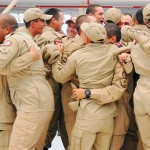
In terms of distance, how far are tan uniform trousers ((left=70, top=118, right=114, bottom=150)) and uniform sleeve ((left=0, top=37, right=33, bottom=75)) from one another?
1.91 ft

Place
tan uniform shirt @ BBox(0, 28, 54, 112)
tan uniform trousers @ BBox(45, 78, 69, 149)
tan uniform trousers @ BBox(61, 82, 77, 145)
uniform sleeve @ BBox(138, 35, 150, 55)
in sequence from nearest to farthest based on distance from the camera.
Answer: uniform sleeve @ BBox(138, 35, 150, 55)
tan uniform shirt @ BBox(0, 28, 54, 112)
tan uniform trousers @ BBox(61, 82, 77, 145)
tan uniform trousers @ BBox(45, 78, 69, 149)

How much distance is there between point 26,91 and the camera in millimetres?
3070

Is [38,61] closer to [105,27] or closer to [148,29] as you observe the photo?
[105,27]

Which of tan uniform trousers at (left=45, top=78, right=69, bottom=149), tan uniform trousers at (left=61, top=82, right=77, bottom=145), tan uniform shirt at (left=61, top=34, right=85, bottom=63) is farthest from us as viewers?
tan uniform trousers at (left=45, top=78, right=69, bottom=149)

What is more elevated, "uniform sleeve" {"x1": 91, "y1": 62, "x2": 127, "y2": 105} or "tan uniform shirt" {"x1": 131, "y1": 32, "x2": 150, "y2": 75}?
"tan uniform shirt" {"x1": 131, "y1": 32, "x2": 150, "y2": 75}

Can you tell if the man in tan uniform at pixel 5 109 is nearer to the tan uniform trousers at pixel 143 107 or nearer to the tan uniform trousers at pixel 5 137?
the tan uniform trousers at pixel 5 137

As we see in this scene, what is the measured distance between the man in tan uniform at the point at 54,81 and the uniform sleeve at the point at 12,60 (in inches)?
21.1

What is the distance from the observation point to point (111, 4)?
560cm

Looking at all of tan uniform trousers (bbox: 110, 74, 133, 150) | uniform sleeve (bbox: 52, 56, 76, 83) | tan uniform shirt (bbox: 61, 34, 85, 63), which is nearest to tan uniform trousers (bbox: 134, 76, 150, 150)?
tan uniform trousers (bbox: 110, 74, 133, 150)

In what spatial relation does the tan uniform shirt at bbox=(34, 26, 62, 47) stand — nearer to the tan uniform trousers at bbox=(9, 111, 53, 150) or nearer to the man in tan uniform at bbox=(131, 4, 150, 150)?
the tan uniform trousers at bbox=(9, 111, 53, 150)

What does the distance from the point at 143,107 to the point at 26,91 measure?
0.83 meters

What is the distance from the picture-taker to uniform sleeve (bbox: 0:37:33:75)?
2957 millimetres

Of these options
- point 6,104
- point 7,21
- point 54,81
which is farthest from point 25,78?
point 54,81

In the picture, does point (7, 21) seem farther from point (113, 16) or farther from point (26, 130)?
point (113, 16)
